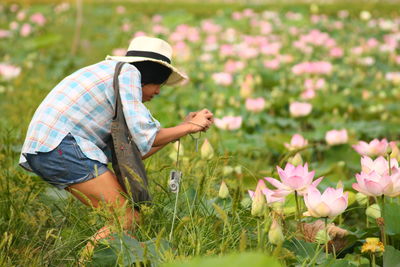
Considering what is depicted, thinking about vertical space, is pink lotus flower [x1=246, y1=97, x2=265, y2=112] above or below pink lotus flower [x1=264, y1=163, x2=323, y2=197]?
below

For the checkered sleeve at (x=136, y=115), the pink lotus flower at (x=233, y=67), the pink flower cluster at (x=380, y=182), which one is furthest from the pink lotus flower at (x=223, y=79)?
the pink flower cluster at (x=380, y=182)

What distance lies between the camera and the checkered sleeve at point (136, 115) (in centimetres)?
258

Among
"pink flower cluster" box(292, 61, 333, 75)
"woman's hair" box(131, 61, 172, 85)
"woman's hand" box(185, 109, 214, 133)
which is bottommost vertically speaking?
"pink flower cluster" box(292, 61, 333, 75)

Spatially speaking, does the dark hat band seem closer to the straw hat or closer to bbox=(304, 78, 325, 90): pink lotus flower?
the straw hat

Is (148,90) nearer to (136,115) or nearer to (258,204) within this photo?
(136,115)

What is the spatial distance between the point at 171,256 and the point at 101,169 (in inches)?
27.4

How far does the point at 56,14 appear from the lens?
12.1 metres

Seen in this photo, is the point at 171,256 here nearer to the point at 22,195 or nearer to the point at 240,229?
the point at 240,229

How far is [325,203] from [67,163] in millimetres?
965

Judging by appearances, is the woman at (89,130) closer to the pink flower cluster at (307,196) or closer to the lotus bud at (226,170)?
the pink flower cluster at (307,196)

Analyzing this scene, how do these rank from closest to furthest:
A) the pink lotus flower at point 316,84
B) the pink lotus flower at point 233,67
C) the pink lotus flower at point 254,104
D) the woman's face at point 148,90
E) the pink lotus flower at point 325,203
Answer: the pink lotus flower at point 325,203
the woman's face at point 148,90
the pink lotus flower at point 254,104
the pink lotus flower at point 316,84
the pink lotus flower at point 233,67

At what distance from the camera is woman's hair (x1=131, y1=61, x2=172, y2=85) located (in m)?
2.84

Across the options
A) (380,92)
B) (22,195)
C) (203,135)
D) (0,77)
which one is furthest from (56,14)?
(22,195)

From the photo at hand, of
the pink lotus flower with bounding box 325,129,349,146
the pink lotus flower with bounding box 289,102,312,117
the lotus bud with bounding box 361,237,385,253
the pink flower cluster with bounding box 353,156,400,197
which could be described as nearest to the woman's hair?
the pink flower cluster with bounding box 353,156,400,197
